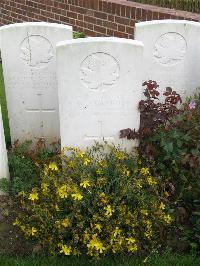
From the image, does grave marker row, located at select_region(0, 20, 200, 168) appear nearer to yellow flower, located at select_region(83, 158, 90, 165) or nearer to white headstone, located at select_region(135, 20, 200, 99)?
white headstone, located at select_region(135, 20, 200, 99)

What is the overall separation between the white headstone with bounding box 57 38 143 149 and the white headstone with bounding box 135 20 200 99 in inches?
28.8

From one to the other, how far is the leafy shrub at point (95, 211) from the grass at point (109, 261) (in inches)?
2.4

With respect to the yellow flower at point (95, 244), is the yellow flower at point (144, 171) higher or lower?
higher

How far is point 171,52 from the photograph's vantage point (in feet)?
13.4

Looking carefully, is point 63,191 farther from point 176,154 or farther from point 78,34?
point 78,34

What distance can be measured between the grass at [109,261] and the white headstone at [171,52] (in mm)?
1789

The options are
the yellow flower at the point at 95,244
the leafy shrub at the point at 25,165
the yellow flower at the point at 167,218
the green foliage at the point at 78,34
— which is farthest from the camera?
the green foliage at the point at 78,34

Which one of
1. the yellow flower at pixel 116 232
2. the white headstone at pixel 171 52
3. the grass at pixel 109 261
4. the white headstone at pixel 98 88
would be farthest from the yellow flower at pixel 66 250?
the white headstone at pixel 171 52

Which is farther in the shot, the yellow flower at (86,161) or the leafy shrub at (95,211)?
the yellow flower at (86,161)

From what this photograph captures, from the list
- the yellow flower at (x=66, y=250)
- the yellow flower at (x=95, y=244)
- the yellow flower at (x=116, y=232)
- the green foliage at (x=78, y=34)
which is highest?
the green foliage at (x=78, y=34)

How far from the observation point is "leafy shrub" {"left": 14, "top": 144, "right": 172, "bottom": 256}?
119 inches

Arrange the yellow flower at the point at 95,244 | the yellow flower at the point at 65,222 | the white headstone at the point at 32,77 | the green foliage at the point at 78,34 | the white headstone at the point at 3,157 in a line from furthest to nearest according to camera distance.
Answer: the green foliage at the point at 78,34 → the white headstone at the point at 32,77 → the white headstone at the point at 3,157 → the yellow flower at the point at 65,222 → the yellow flower at the point at 95,244

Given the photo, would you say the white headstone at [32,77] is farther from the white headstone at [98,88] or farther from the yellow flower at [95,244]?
the yellow flower at [95,244]

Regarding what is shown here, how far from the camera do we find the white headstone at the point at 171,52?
3994 millimetres
